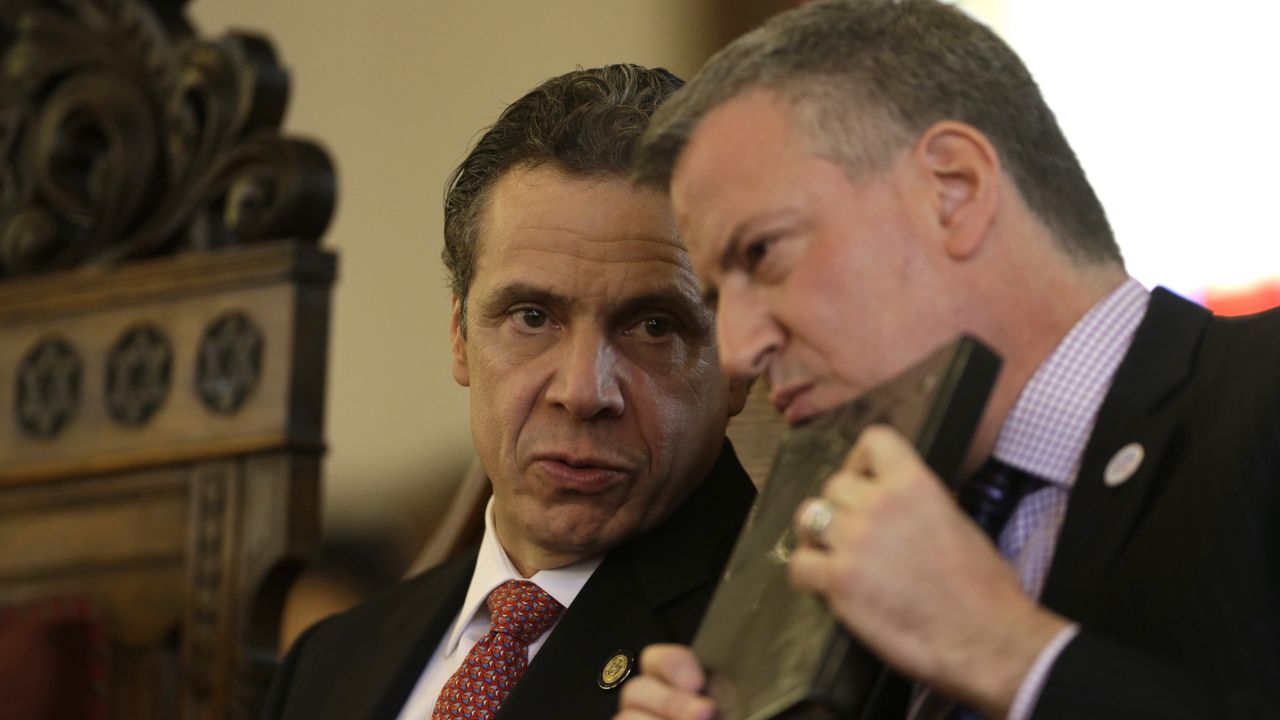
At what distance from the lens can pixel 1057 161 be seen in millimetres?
1499

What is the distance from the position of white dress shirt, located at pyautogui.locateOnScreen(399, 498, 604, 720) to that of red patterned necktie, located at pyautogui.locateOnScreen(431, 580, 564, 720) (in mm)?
34

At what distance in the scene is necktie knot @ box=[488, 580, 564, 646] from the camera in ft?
6.68

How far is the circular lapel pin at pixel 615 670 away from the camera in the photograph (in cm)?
190

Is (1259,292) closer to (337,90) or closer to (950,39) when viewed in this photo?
(950,39)

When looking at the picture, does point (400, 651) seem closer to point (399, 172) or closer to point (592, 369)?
point (592, 369)

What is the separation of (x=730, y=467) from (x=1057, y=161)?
0.72m

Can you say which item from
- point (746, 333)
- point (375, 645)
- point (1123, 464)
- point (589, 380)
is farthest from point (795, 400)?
point (375, 645)

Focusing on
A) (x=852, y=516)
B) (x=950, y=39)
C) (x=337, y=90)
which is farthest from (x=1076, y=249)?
(x=337, y=90)

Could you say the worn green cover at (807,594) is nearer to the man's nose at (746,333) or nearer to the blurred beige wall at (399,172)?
the man's nose at (746,333)

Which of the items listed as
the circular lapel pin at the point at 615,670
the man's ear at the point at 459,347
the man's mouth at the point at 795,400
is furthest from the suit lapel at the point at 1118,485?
the man's ear at the point at 459,347

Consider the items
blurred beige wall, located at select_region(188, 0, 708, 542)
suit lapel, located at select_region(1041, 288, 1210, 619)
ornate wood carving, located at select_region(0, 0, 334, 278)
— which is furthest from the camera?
blurred beige wall, located at select_region(188, 0, 708, 542)

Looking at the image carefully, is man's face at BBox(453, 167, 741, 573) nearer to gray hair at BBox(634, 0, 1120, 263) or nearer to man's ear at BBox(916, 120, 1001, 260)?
gray hair at BBox(634, 0, 1120, 263)

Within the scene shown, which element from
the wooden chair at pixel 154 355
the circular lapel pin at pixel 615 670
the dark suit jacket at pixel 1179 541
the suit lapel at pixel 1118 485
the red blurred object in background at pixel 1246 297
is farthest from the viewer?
the red blurred object in background at pixel 1246 297

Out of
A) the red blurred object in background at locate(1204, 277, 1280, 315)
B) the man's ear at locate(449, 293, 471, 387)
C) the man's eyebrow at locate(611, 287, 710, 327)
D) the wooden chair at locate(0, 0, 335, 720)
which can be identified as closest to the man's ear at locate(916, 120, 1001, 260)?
the man's eyebrow at locate(611, 287, 710, 327)
